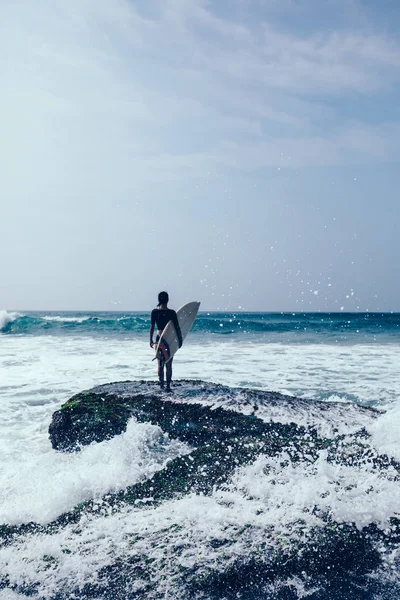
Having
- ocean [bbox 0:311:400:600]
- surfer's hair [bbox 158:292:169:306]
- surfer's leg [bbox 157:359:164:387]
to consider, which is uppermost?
surfer's hair [bbox 158:292:169:306]

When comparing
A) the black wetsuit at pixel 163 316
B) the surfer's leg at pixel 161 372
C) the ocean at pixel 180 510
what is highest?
the black wetsuit at pixel 163 316

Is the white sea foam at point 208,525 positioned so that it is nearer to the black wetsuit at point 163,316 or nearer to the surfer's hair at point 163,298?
the black wetsuit at point 163,316

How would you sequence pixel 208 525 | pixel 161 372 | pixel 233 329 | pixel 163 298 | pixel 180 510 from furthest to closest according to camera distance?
pixel 233 329
pixel 163 298
pixel 161 372
pixel 180 510
pixel 208 525

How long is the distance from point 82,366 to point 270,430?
9.81 meters

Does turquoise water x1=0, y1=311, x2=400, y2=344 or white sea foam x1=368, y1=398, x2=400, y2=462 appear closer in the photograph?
white sea foam x1=368, y1=398, x2=400, y2=462

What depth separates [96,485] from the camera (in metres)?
4.29

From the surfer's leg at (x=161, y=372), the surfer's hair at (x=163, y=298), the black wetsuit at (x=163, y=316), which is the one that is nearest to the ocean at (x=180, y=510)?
the surfer's leg at (x=161, y=372)

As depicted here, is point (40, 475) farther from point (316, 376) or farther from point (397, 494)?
point (316, 376)

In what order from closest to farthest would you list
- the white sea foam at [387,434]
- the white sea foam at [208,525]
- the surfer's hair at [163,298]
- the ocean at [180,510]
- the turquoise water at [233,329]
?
1. the ocean at [180,510]
2. the white sea foam at [208,525]
3. the white sea foam at [387,434]
4. the surfer's hair at [163,298]
5. the turquoise water at [233,329]

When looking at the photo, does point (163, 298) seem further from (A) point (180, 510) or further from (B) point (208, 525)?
(B) point (208, 525)

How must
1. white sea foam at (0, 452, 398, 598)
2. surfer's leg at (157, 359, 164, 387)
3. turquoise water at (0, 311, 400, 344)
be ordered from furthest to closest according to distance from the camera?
turquoise water at (0, 311, 400, 344), surfer's leg at (157, 359, 164, 387), white sea foam at (0, 452, 398, 598)

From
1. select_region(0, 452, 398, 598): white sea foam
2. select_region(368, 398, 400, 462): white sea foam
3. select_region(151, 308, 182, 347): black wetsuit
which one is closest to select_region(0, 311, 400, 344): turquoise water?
select_region(151, 308, 182, 347): black wetsuit

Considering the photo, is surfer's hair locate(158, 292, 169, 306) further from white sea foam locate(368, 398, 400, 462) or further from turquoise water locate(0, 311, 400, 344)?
turquoise water locate(0, 311, 400, 344)

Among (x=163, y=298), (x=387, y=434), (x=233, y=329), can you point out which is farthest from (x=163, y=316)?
(x=233, y=329)
